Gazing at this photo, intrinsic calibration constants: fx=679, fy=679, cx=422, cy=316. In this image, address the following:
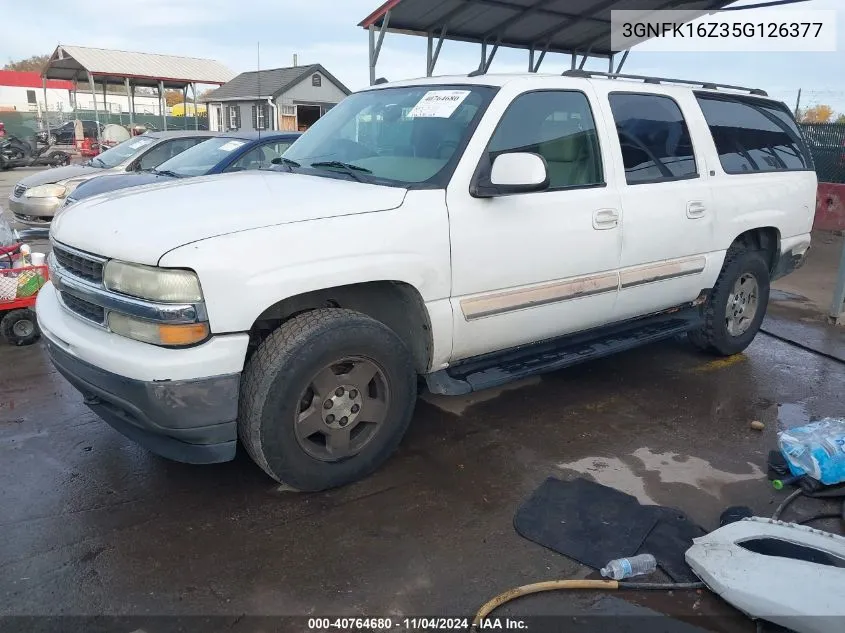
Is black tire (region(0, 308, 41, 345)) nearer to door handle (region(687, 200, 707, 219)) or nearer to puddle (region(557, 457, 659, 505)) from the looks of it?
puddle (region(557, 457, 659, 505))

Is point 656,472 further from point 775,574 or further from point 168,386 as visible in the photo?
point 168,386

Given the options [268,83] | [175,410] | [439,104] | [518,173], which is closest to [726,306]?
[518,173]

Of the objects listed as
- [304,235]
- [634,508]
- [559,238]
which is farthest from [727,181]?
[304,235]

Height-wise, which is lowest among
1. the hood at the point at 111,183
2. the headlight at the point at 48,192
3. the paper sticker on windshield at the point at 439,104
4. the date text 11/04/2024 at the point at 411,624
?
the date text 11/04/2024 at the point at 411,624

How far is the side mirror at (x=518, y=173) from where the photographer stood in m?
3.35

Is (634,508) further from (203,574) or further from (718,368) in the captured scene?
(718,368)

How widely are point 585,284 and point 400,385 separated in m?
1.38

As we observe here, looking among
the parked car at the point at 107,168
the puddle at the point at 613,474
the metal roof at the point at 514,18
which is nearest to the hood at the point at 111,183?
the parked car at the point at 107,168

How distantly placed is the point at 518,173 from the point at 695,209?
6.30 feet

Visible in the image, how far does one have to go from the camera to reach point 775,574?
8.52ft

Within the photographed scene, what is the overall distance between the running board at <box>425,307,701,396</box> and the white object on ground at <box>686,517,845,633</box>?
1341mm

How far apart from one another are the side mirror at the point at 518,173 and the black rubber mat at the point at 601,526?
5.01 ft

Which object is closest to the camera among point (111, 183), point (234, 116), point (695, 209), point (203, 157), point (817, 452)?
point (817, 452)

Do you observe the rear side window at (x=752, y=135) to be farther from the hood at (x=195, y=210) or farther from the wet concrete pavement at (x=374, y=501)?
the hood at (x=195, y=210)
